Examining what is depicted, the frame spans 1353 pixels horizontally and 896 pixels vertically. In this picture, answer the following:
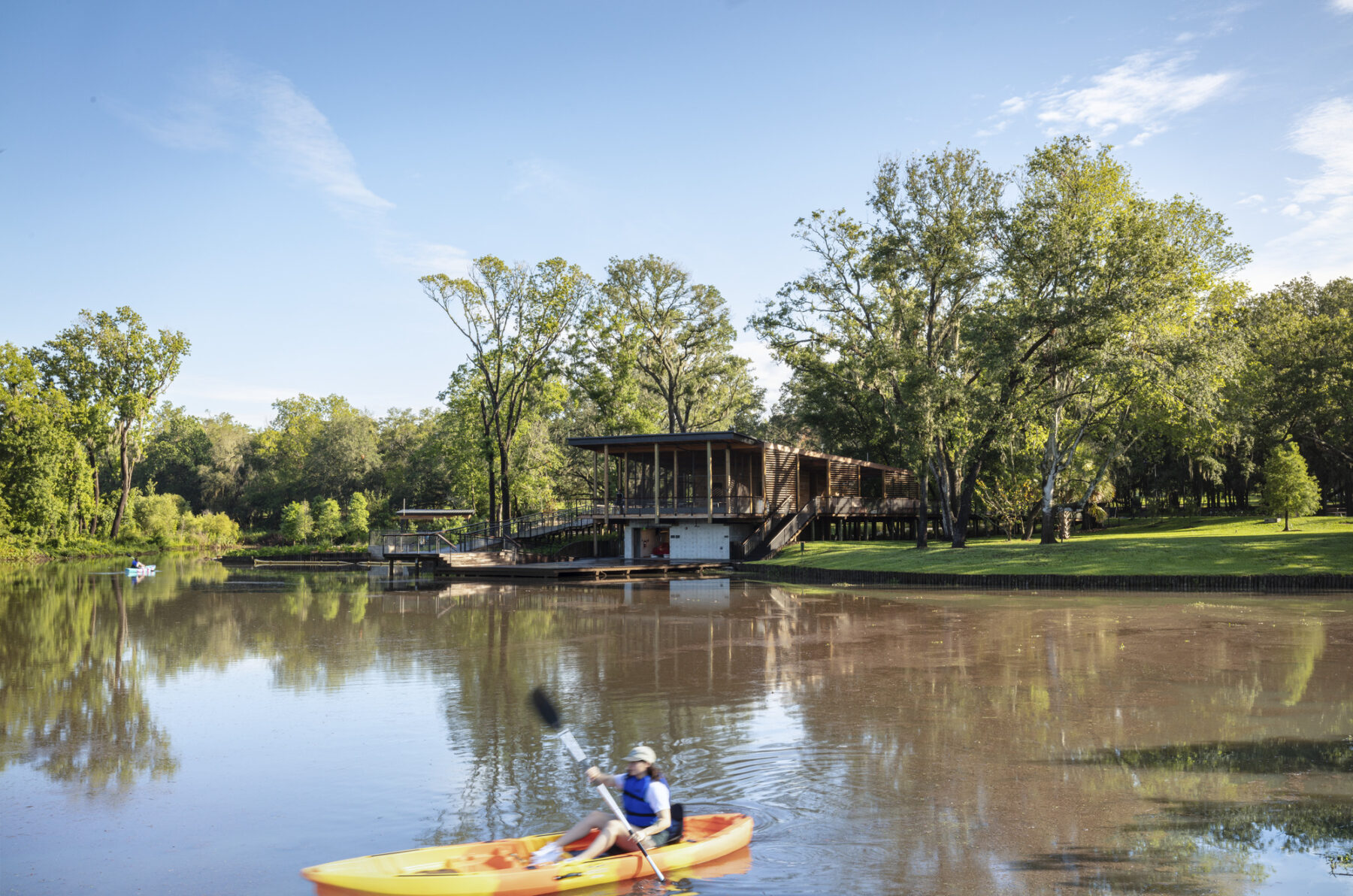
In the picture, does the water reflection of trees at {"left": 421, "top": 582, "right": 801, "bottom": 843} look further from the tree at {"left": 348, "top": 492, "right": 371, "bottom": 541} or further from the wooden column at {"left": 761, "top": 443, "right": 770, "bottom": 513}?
the tree at {"left": 348, "top": 492, "right": 371, "bottom": 541}

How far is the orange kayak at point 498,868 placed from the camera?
626cm

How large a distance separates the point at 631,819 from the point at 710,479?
1236 inches

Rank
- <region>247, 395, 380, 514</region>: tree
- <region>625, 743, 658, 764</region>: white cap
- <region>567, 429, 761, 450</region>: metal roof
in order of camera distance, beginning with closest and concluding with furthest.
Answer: <region>625, 743, 658, 764</region>: white cap < <region>567, 429, 761, 450</region>: metal roof < <region>247, 395, 380, 514</region>: tree

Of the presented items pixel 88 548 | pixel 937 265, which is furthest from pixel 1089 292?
pixel 88 548

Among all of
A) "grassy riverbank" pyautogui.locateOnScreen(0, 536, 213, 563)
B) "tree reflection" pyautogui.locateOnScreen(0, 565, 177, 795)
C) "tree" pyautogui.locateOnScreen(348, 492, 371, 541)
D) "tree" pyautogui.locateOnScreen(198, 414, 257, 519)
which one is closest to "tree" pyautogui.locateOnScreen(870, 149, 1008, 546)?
"tree reflection" pyautogui.locateOnScreen(0, 565, 177, 795)

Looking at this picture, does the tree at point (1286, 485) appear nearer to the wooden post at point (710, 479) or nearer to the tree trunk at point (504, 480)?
the wooden post at point (710, 479)

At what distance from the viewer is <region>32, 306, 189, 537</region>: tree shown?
57.9 meters

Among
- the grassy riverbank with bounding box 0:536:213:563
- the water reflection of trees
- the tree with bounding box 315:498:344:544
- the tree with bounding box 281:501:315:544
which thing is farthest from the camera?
the tree with bounding box 281:501:315:544

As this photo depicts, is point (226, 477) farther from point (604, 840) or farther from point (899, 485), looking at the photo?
point (604, 840)

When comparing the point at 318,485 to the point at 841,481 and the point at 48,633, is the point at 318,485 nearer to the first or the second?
the point at 841,481

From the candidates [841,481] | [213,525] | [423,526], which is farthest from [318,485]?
[841,481]

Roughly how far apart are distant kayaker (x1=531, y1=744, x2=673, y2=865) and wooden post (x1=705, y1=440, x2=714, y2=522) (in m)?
30.7

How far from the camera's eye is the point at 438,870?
652cm

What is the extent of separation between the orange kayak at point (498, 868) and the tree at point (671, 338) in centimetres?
4467
